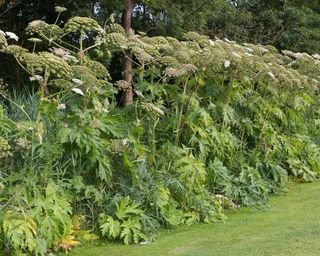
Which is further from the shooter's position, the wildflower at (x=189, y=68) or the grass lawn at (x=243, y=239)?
the wildflower at (x=189, y=68)

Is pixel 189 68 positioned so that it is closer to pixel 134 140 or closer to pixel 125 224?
pixel 134 140

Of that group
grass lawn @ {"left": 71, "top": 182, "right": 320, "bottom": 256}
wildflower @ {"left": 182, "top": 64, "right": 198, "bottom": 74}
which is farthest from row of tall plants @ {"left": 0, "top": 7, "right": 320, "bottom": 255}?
grass lawn @ {"left": 71, "top": 182, "right": 320, "bottom": 256}

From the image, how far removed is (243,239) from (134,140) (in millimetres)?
1730

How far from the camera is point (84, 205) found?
6141 mm

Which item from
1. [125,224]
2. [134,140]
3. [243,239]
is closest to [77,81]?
[134,140]

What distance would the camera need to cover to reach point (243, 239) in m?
5.95

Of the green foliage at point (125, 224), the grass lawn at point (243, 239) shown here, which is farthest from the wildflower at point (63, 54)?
the grass lawn at point (243, 239)

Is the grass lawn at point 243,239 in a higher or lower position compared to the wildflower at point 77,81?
lower

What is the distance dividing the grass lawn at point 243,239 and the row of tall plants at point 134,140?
22 centimetres

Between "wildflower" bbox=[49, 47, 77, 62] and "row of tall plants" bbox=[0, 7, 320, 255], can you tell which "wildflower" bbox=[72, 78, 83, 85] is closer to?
"row of tall plants" bbox=[0, 7, 320, 255]

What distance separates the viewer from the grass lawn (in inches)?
217

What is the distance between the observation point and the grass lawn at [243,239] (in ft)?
18.1

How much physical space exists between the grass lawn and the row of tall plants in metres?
0.22

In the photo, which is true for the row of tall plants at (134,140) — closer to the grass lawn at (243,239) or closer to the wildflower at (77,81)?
the wildflower at (77,81)
